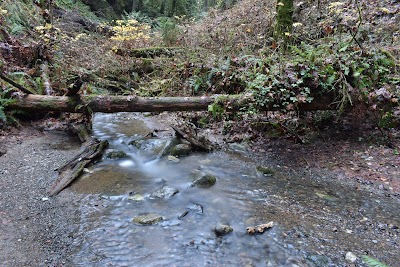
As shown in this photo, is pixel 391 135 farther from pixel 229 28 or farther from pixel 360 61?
pixel 229 28

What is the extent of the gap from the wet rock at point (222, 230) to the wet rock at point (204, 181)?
1283mm

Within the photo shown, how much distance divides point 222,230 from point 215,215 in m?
0.44

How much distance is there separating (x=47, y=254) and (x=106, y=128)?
5529mm

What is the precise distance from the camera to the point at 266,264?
324cm

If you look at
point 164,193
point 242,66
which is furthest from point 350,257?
point 242,66

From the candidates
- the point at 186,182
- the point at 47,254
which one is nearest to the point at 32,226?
the point at 47,254

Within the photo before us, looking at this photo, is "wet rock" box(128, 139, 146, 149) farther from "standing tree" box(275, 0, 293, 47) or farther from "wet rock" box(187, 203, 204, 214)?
"standing tree" box(275, 0, 293, 47)

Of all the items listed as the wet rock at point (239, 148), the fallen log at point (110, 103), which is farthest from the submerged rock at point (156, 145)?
the wet rock at point (239, 148)

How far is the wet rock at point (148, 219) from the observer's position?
4.01 m

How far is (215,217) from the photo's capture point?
4.17m

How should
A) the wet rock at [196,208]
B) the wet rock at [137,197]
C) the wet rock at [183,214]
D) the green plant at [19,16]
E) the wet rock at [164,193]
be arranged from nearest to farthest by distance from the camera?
the wet rock at [183,214], the wet rock at [196,208], the wet rock at [137,197], the wet rock at [164,193], the green plant at [19,16]

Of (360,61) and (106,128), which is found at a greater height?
(360,61)

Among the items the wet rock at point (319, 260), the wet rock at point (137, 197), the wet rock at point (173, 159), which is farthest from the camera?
the wet rock at point (173, 159)

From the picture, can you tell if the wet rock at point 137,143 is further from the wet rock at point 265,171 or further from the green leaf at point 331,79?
the green leaf at point 331,79
